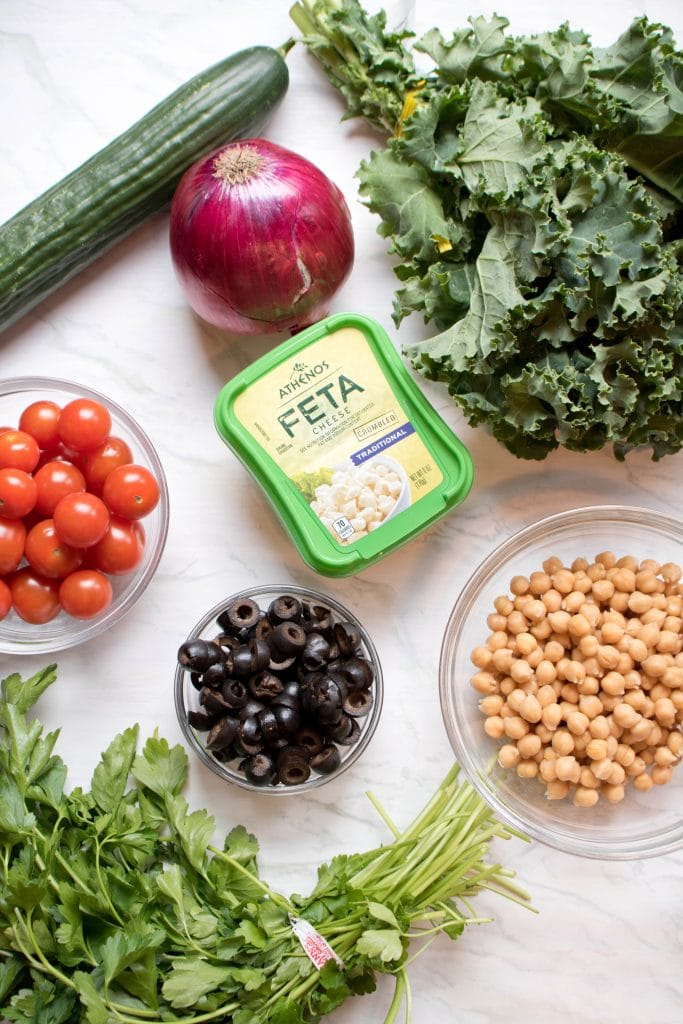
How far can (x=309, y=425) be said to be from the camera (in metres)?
1.40

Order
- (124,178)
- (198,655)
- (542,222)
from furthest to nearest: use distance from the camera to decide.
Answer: (124,178) → (198,655) → (542,222)

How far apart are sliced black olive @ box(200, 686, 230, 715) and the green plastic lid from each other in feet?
0.76

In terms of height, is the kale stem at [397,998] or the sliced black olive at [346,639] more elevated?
the sliced black olive at [346,639]

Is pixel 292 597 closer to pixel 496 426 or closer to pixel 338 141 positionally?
pixel 496 426

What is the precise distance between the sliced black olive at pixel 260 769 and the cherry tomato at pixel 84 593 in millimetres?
307

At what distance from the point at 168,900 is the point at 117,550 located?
19.2 inches

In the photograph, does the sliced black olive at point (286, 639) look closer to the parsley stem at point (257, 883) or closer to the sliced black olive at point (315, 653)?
the sliced black olive at point (315, 653)

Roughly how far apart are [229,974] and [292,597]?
509 mm

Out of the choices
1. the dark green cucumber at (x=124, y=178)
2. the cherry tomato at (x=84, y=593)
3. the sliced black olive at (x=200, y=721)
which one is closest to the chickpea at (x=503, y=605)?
the sliced black olive at (x=200, y=721)

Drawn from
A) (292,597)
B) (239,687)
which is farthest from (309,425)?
(239,687)

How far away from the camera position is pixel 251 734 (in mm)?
1320

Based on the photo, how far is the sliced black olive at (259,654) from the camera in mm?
1332

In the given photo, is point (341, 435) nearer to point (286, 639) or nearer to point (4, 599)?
point (286, 639)

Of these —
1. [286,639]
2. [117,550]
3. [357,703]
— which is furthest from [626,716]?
[117,550]
